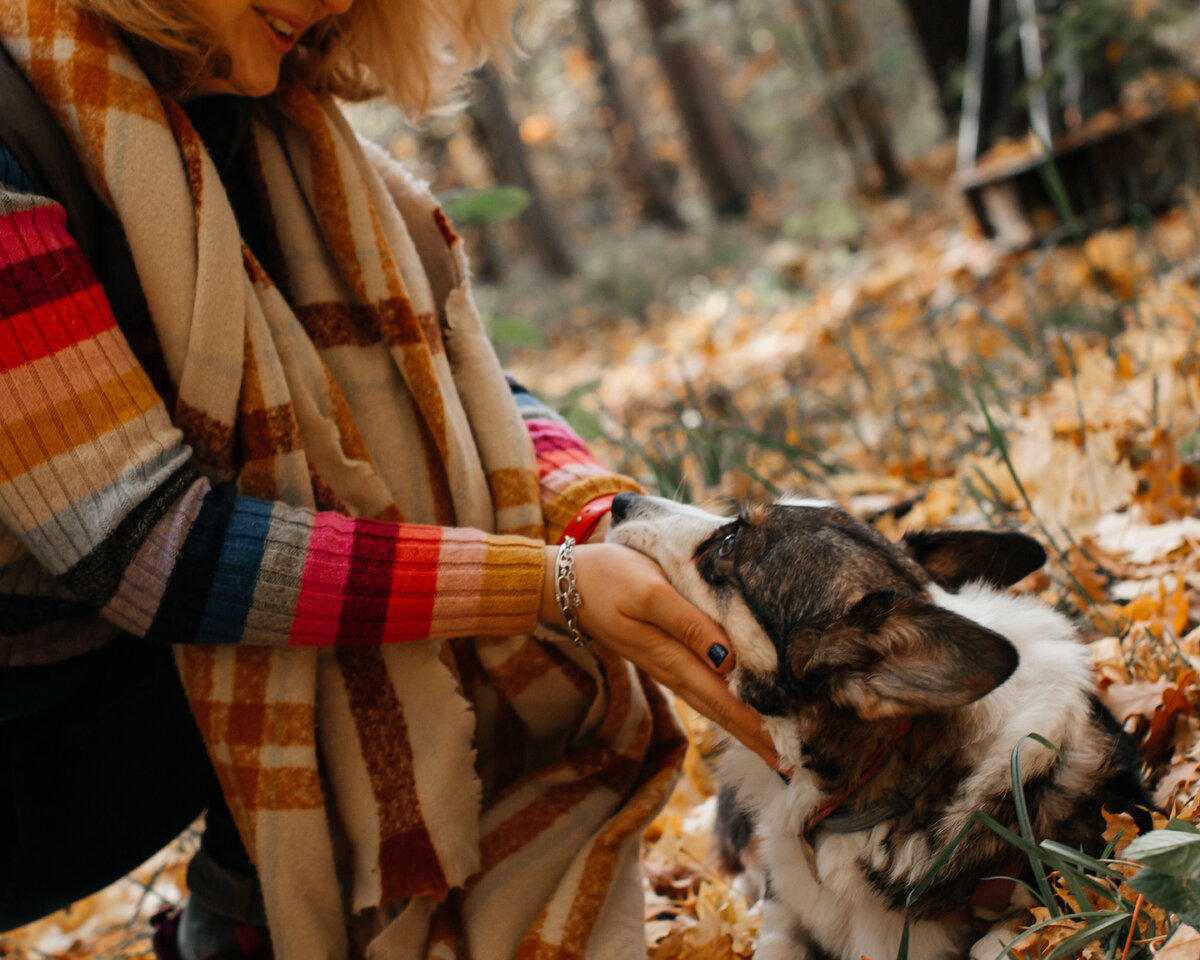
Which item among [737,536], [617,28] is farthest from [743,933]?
[617,28]

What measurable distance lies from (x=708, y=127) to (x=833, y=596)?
13.6 metres

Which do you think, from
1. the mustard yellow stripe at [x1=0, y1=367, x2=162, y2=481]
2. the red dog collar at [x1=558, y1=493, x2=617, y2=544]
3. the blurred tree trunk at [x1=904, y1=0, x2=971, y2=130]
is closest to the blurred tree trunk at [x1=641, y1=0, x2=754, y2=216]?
the blurred tree trunk at [x1=904, y1=0, x2=971, y2=130]

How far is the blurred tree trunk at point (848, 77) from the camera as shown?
915 centimetres

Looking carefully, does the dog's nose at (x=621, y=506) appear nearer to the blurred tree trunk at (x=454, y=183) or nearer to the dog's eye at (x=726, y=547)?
the dog's eye at (x=726, y=547)

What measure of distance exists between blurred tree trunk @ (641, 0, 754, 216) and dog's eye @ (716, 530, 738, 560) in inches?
510

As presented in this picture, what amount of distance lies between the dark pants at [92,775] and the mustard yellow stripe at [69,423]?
Result: 1.67ft

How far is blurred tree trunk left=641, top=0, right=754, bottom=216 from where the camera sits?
13.5m

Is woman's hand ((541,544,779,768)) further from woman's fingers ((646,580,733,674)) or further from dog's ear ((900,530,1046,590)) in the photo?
dog's ear ((900,530,1046,590))

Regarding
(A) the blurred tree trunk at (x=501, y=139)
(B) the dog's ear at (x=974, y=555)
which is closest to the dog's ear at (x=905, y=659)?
(B) the dog's ear at (x=974, y=555)

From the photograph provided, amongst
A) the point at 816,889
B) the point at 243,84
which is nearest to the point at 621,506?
the point at 816,889

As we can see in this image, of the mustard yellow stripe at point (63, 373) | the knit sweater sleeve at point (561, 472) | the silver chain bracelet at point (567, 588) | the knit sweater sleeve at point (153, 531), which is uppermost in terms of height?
the mustard yellow stripe at point (63, 373)

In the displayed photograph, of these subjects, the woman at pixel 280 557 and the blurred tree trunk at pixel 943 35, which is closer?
the woman at pixel 280 557

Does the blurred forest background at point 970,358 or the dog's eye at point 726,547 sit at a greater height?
the dog's eye at point 726,547

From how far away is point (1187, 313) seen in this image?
11.0 feet
